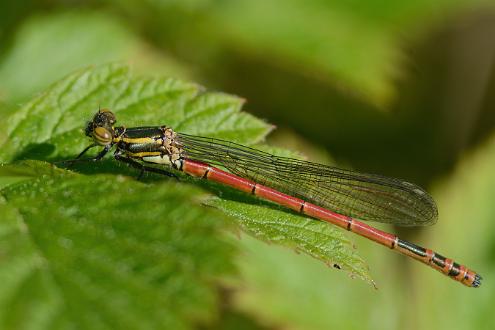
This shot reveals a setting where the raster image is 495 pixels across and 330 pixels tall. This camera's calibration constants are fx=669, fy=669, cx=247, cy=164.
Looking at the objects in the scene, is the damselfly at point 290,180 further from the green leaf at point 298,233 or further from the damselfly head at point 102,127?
the green leaf at point 298,233

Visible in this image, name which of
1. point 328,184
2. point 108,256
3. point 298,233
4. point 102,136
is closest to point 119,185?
point 108,256

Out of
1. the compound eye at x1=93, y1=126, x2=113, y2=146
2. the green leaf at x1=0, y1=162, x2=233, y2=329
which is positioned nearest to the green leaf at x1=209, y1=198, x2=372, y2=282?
the green leaf at x1=0, y1=162, x2=233, y2=329

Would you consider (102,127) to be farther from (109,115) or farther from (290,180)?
(290,180)

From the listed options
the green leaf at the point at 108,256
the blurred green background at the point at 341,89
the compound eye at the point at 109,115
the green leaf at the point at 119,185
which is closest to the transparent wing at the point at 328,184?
the green leaf at the point at 119,185

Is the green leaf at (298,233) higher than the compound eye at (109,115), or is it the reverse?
the compound eye at (109,115)

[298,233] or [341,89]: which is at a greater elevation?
[341,89]

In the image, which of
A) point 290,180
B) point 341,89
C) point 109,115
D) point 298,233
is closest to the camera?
point 298,233

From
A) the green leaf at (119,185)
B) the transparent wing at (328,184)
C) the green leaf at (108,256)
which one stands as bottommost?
the green leaf at (108,256)
